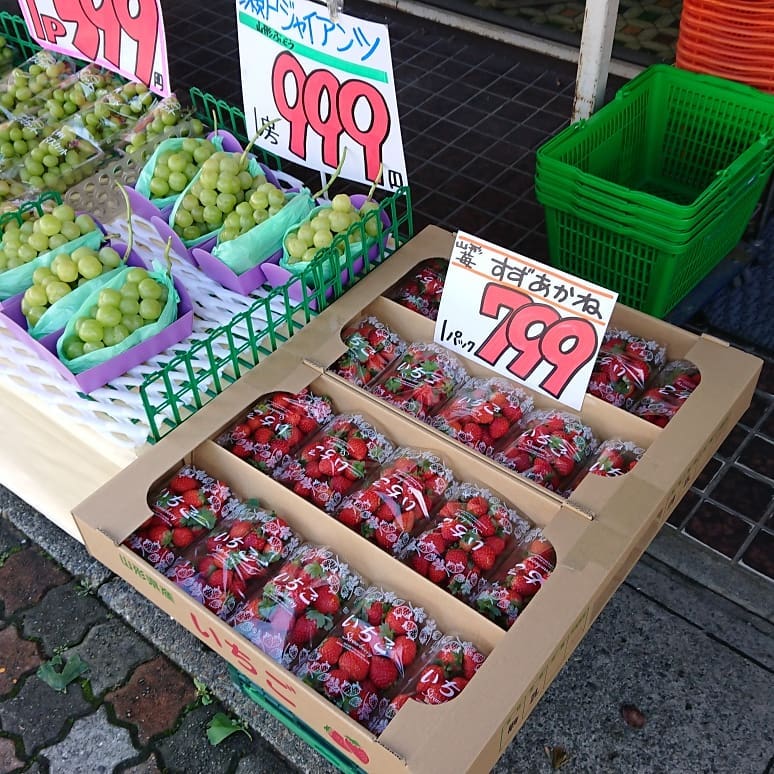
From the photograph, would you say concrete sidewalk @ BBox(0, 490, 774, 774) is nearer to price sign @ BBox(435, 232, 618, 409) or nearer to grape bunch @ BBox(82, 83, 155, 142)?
price sign @ BBox(435, 232, 618, 409)

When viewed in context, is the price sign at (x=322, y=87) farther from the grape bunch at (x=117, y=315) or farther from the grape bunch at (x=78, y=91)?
the grape bunch at (x=78, y=91)

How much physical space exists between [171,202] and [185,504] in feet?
3.52

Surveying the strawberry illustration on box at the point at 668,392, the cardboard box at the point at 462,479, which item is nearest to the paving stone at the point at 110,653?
the cardboard box at the point at 462,479

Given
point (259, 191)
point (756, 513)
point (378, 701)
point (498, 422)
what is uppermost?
point (259, 191)

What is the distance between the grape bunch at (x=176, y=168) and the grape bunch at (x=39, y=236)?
0.84 feet

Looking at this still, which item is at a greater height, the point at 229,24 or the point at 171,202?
the point at 171,202

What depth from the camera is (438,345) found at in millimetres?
2098

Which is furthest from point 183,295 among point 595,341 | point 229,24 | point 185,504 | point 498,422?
point 229,24

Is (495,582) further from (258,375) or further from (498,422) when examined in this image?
(258,375)

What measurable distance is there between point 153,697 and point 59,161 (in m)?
1.78

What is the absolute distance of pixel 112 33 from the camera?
8.86 ft

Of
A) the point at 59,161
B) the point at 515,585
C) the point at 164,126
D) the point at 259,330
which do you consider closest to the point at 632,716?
the point at 515,585

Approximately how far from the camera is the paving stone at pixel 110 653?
7.74 feet

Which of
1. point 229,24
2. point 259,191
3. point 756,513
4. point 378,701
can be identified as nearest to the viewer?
point 378,701
